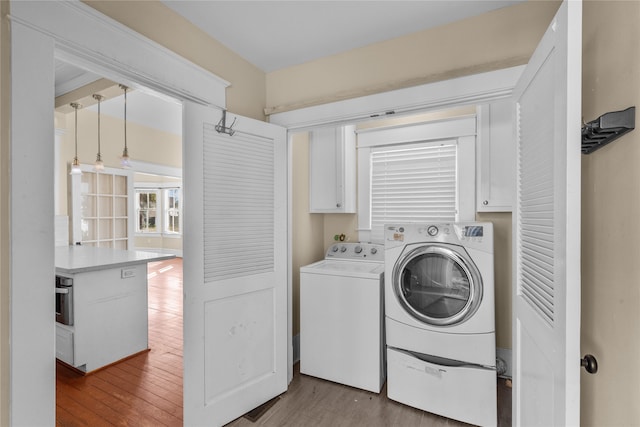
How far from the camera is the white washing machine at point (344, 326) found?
2.21m

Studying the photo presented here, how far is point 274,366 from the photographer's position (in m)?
2.17

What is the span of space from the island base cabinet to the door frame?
1537mm

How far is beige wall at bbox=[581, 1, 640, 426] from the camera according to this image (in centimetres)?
80

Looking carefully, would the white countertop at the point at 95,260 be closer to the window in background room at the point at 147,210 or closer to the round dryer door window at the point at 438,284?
the round dryer door window at the point at 438,284

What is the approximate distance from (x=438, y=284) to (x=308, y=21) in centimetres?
190

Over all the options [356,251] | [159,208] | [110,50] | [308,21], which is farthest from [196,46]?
[159,208]

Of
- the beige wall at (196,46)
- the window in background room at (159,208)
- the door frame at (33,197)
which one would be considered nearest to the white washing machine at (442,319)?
the beige wall at (196,46)

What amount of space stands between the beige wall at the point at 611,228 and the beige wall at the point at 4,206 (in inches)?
77.2

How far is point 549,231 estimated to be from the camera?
3.20 feet

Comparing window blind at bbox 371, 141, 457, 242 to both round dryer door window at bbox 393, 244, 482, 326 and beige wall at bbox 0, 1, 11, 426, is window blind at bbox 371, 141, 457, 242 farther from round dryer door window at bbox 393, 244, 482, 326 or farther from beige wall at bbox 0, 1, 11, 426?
beige wall at bbox 0, 1, 11, 426

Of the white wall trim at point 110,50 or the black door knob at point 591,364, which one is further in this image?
the white wall trim at point 110,50

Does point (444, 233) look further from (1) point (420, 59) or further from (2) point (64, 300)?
(2) point (64, 300)

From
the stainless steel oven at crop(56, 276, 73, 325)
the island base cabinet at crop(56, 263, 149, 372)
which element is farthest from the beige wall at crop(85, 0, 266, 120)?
the stainless steel oven at crop(56, 276, 73, 325)

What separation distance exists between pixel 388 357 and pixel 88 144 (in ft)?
15.7
